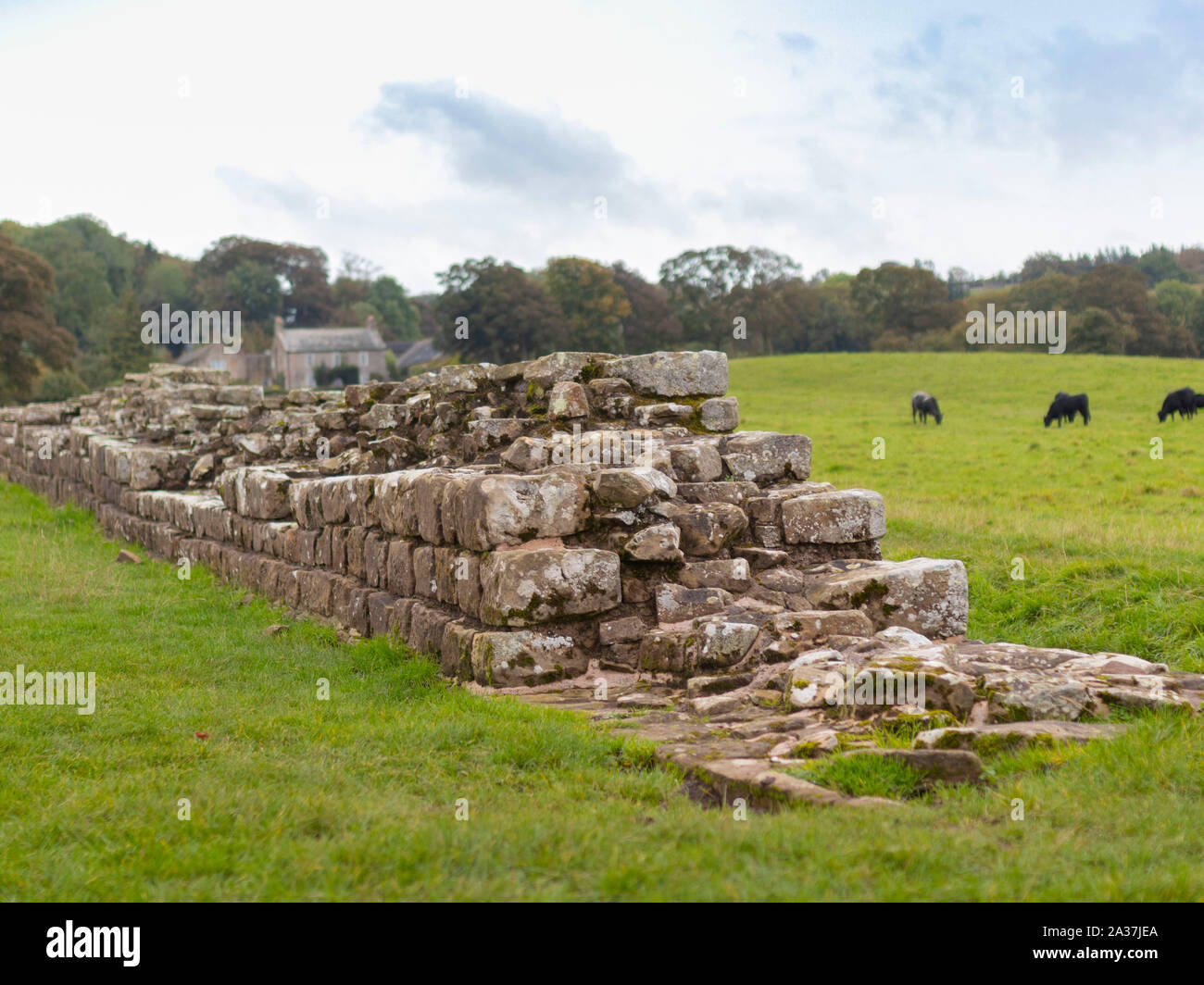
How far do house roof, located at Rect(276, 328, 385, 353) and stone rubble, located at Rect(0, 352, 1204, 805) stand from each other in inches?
2967

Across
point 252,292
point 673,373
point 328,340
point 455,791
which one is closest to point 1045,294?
point 328,340

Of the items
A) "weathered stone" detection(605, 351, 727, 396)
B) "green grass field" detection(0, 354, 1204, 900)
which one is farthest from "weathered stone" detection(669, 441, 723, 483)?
"green grass field" detection(0, 354, 1204, 900)

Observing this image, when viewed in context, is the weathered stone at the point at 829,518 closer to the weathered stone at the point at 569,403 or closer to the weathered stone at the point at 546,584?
the weathered stone at the point at 546,584

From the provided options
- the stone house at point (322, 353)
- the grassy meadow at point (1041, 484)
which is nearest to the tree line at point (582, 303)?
the stone house at point (322, 353)

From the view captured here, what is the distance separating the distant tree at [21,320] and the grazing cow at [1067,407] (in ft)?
156

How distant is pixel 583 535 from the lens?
672 centimetres

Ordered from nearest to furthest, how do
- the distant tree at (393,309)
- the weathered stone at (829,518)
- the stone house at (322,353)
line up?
the weathered stone at (829,518)
the stone house at (322,353)
the distant tree at (393,309)

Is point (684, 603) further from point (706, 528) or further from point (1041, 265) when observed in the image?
point (1041, 265)

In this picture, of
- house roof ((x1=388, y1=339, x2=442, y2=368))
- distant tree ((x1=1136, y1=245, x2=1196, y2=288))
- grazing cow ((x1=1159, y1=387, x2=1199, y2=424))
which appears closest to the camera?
grazing cow ((x1=1159, y1=387, x2=1199, y2=424))

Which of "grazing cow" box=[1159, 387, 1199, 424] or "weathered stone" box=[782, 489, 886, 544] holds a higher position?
"grazing cow" box=[1159, 387, 1199, 424]

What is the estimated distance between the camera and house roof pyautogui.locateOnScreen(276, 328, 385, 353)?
82500mm

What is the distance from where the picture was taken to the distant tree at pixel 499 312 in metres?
53.2

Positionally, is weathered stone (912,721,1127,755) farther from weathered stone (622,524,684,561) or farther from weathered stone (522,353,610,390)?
weathered stone (522,353,610,390)

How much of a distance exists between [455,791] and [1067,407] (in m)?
29.4
